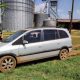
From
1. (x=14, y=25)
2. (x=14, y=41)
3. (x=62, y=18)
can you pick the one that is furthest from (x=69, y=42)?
(x=62, y=18)

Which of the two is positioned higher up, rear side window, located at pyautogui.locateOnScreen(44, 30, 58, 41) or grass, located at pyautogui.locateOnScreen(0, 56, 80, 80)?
rear side window, located at pyautogui.locateOnScreen(44, 30, 58, 41)

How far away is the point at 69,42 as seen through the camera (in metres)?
13.6

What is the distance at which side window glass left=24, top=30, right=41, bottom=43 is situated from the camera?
1179 centimetres

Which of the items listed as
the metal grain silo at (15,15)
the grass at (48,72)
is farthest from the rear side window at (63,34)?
the metal grain silo at (15,15)

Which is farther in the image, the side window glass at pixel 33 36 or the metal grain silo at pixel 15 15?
the metal grain silo at pixel 15 15

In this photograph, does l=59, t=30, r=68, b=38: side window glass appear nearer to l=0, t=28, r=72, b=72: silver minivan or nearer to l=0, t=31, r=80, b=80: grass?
l=0, t=28, r=72, b=72: silver minivan

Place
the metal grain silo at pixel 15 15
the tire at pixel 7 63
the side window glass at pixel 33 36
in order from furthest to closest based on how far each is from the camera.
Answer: the metal grain silo at pixel 15 15
the side window glass at pixel 33 36
the tire at pixel 7 63

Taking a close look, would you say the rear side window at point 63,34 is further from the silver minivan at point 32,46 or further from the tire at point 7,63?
the tire at point 7,63

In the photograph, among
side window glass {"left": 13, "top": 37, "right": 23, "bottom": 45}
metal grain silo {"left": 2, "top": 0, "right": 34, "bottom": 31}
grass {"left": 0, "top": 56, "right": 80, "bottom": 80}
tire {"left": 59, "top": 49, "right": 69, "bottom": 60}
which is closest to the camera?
grass {"left": 0, "top": 56, "right": 80, "bottom": 80}

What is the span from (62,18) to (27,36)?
44.4m

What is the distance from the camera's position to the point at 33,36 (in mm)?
12039

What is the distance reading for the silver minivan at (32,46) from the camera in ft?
35.8

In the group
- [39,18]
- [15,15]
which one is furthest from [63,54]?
[39,18]

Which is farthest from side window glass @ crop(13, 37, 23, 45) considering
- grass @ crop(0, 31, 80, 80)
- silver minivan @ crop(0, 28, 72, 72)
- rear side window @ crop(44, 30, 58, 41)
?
rear side window @ crop(44, 30, 58, 41)
